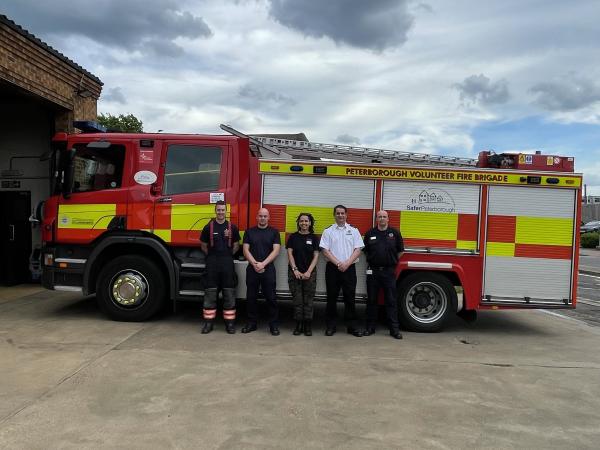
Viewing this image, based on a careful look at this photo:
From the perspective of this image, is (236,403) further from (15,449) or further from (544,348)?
(544,348)

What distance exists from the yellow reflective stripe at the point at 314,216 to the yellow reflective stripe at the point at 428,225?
98cm

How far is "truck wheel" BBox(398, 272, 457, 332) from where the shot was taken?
638 cm

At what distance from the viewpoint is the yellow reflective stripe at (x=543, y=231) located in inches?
250

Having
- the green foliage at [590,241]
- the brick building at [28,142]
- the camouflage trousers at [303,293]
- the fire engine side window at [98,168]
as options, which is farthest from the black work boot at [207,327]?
the green foliage at [590,241]

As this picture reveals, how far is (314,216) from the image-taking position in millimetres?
6449

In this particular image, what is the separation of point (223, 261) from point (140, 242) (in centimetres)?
122

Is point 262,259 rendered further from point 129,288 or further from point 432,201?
point 432,201

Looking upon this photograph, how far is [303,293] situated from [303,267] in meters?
0.36

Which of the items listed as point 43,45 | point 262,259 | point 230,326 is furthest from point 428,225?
point 43,45

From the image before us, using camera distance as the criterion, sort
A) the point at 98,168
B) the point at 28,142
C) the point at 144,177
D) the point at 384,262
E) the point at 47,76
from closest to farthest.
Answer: the point at 384,262 → the point at 144,177 → the point at 98,168 → the point at 47,76 → the point at 28,142

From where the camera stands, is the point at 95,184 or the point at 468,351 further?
the point at 95,184

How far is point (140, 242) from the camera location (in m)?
6.43

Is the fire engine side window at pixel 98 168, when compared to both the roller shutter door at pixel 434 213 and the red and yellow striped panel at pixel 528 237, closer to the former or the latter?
the roller shutter door at pixel 434 213

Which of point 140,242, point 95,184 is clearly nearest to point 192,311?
point 140,242
